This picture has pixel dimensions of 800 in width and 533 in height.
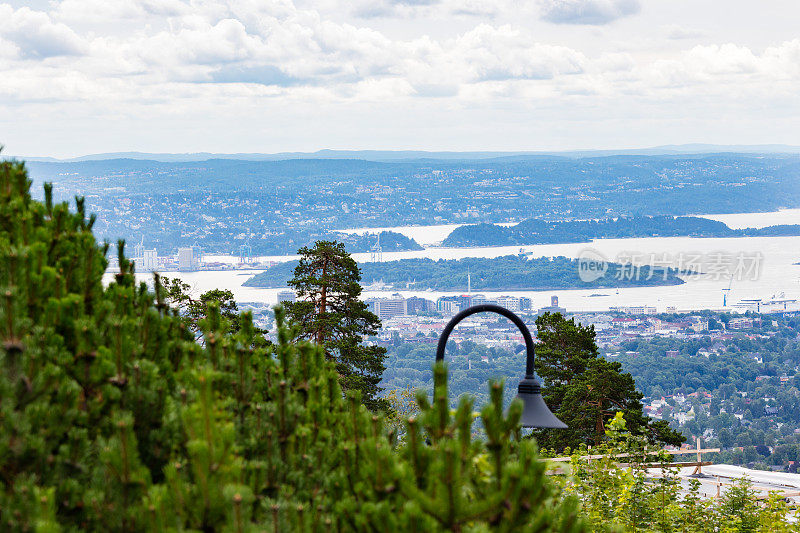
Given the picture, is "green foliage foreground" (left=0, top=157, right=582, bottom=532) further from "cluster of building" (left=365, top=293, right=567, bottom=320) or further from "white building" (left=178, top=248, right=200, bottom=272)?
"white building" (left=178, top=248, right=200, bottom=272)

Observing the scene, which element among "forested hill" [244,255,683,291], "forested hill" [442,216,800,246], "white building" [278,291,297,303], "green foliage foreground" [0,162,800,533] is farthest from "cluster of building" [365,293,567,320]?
"green foliage foreground" [0,162,800,533]

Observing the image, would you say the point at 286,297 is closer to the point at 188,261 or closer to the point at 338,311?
the point at 188,261

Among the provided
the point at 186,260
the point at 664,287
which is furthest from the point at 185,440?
the point at 664,287

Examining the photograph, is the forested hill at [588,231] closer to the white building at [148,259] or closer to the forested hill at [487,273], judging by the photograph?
the forested hill at [487,273]

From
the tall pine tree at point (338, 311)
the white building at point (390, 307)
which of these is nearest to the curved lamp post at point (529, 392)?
the tall pine tree at point (338, 311)

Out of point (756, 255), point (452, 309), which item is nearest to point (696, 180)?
point (756, 255)
